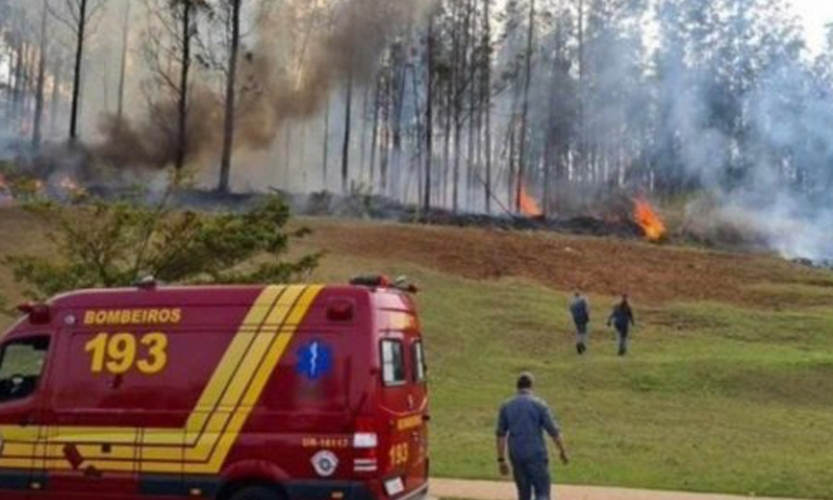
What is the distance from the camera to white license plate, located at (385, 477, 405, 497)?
32.7 feet

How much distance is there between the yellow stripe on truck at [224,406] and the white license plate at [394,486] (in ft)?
4.73

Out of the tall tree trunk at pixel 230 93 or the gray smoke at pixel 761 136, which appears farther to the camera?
the gray smoke at pixel 761 136

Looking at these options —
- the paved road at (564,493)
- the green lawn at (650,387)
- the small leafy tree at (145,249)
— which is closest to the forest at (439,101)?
the green lawn at (650,387)

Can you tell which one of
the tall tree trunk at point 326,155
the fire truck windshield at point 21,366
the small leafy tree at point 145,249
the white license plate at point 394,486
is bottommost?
the white license plate at point 394,486

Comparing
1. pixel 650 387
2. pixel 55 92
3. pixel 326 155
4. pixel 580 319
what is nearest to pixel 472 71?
pixel 326 155

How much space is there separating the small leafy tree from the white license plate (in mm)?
10085

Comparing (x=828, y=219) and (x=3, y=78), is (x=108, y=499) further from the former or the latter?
(x=3, y=78)

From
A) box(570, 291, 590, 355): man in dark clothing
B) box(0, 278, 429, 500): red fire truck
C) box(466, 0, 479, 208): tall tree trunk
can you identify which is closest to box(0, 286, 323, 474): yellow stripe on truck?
box(0, 278, 429, 500): red fire truck

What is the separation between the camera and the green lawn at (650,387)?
15.9 meters

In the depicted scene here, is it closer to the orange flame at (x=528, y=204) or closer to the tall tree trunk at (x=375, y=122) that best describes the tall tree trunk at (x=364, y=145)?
the tall tree trunk at (x=375, y=122)

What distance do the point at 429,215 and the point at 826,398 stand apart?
28.8 m

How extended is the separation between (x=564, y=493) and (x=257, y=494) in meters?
4.92

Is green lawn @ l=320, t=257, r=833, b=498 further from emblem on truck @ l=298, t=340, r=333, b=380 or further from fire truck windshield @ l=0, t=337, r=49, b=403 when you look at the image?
fire truck windshield @ l=0, t=337, r=49, b=403

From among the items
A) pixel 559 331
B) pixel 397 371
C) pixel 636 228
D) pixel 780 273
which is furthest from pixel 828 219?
pixel 397 371
